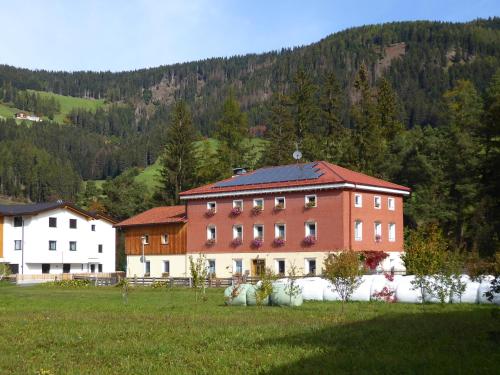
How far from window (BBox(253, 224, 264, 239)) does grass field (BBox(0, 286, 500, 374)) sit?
97.4 feet

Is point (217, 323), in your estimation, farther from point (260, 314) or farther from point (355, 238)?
point (355, 238)

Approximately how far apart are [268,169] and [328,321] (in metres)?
40.3

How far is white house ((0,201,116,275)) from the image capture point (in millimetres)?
76688

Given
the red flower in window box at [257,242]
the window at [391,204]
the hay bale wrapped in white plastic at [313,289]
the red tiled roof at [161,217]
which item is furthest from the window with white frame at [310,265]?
the hay bale wrapped in white plastic at [313,289]

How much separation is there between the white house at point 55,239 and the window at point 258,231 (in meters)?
29.4

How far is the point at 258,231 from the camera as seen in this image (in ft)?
188

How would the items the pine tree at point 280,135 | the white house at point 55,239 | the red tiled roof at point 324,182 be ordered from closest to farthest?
the red tiled roof at point 324,182, the white house at point 55,239, the pine tree at point 280,135

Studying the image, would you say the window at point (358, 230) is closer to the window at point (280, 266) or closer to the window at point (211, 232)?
the window at point (280, 266)

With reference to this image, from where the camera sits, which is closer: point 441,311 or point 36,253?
point 441,311

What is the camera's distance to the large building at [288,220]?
5293 centimetres

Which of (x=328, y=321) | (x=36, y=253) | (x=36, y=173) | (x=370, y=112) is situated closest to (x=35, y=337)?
(x=328, y=321)

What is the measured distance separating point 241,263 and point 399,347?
4203 centimetres

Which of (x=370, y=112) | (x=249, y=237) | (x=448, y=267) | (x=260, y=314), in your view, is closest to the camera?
(x=260, y=314)

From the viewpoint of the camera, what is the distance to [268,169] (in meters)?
62.3
